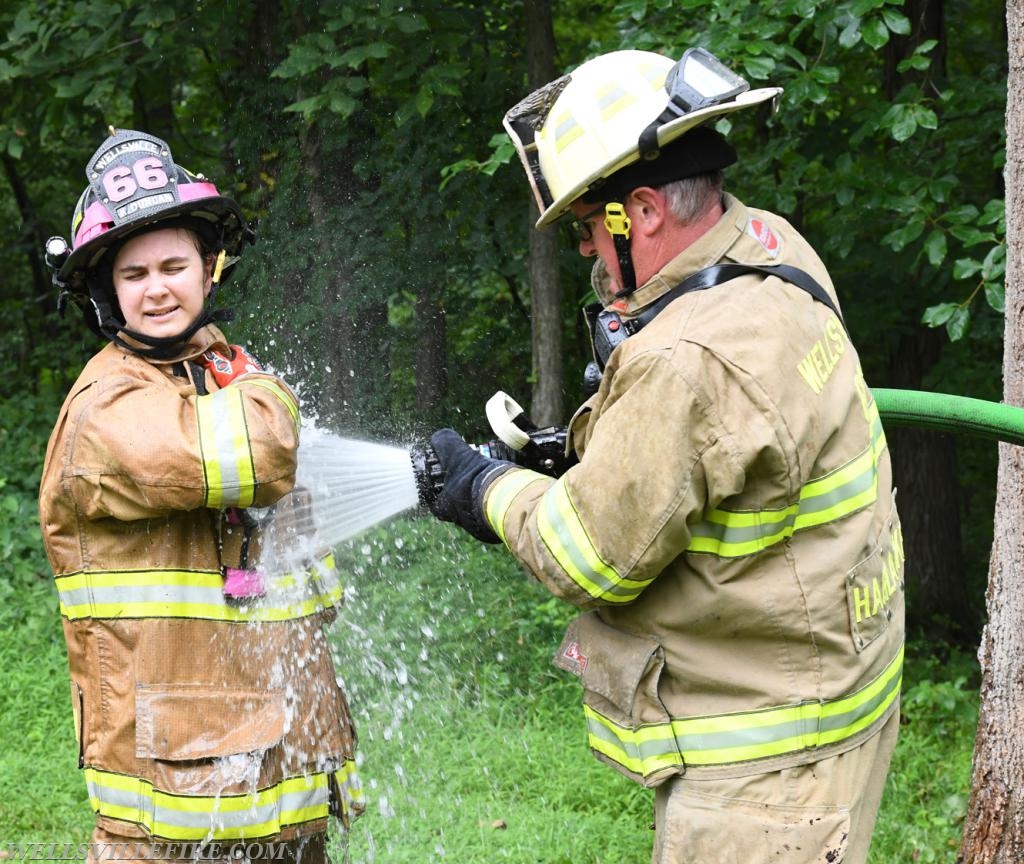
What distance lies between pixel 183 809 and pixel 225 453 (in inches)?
31.0

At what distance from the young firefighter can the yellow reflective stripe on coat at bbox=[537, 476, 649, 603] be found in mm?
641

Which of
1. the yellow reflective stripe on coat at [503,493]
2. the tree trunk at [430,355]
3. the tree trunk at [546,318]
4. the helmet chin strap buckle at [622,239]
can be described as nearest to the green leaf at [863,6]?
the tree trunk at [546,318]

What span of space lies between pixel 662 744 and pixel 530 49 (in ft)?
15.8

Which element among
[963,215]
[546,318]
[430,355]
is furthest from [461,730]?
[963,215]

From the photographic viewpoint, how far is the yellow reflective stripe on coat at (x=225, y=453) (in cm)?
239

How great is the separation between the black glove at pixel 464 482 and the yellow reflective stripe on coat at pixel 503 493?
0.03m

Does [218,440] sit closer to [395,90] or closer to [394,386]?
[395,90]

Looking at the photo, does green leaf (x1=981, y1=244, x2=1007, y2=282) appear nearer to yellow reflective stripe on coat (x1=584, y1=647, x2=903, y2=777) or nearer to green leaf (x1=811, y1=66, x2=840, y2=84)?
green leaf (x1=811, y1=66, x2=840, y2=84)

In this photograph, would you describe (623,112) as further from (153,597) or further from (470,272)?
(470,272)

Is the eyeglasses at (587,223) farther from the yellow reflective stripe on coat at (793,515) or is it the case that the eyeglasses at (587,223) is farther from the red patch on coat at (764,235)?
the yellow reflective stripe on coat at (793,515)

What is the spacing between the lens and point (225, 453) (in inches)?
94.7

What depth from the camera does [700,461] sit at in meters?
2.03

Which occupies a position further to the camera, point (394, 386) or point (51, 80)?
point (394, 386)

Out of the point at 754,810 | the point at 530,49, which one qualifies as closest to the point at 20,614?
the point at 530,49
